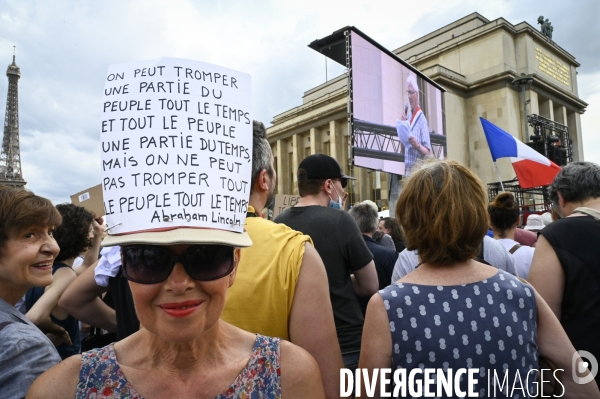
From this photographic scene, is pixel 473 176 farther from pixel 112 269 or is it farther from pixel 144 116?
pixel 112 269

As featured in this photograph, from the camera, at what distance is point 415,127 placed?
1388 cm

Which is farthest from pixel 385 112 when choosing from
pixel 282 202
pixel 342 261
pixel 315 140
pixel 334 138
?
pixel 315 140

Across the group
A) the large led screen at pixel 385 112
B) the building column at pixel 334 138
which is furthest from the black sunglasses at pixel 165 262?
the building column at pixel 334 138

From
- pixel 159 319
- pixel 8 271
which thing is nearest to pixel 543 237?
pixel 159 319

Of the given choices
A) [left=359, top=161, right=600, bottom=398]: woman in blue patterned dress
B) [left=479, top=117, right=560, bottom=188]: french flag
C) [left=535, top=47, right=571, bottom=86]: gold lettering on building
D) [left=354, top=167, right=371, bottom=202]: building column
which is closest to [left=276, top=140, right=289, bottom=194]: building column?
[left=354, top=167, right=371, bottom=202]: building column

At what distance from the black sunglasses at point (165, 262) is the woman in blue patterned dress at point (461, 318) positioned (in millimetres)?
769

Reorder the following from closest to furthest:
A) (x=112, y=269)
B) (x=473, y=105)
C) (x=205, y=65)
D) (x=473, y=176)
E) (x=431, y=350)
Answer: (x=205, y=65), (x=431, y=350), (x=473, y=176), (x=112, y=269), (x=473, y=105)

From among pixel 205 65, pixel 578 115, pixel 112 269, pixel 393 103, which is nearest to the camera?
pixel 205 65

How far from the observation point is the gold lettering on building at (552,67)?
3302cm

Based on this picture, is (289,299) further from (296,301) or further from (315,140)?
(315,140)

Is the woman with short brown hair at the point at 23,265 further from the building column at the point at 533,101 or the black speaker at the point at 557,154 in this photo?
the building column at the point at 533,101

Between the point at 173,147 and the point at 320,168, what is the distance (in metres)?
1.98

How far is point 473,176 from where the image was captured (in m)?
1.86

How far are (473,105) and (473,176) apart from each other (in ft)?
108
